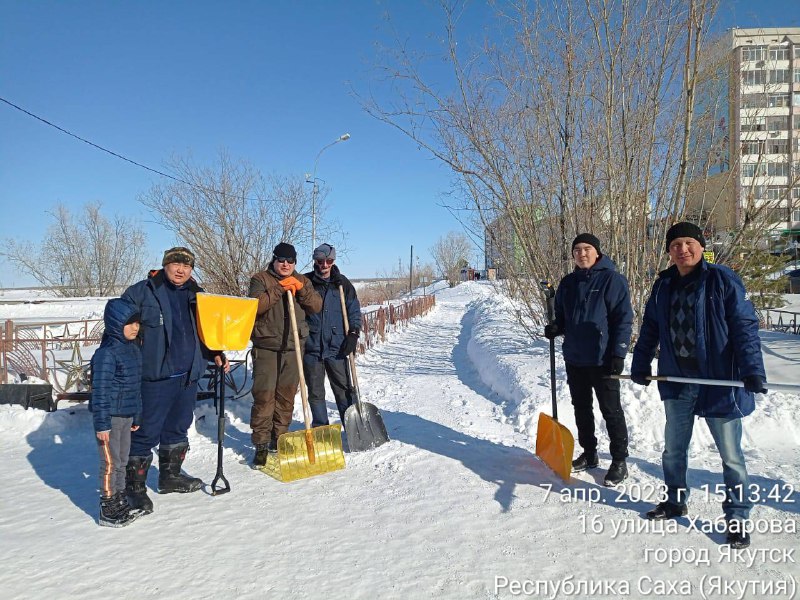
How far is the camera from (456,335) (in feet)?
50.7

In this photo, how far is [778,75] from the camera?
654cm

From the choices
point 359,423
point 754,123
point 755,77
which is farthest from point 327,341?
point 755,77

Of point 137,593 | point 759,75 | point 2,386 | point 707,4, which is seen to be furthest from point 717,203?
point 2,386

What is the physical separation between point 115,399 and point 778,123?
27.8 feet

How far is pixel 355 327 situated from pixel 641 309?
4.28 metres

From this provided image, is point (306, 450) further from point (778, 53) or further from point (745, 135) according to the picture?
point (778, 53)

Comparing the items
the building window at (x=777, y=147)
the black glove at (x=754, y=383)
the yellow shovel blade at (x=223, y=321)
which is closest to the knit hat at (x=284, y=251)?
the yellow shovel blade at (x=223, y=321)

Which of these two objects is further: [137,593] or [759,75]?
[759,75]

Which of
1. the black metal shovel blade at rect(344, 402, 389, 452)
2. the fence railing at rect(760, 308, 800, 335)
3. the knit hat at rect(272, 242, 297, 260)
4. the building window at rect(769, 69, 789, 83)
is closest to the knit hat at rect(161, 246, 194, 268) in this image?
the knit hat at rect(272, 242, 297, 260)

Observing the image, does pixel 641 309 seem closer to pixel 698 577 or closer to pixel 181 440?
pixel 698 577

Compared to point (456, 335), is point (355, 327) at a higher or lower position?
higher

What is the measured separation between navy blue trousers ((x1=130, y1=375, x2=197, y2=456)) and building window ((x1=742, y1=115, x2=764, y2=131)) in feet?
23.7

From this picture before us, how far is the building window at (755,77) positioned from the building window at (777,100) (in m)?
0.25

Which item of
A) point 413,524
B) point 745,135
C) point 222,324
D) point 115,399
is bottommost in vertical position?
point 413,524
